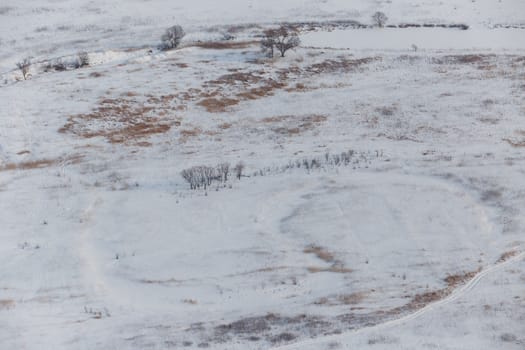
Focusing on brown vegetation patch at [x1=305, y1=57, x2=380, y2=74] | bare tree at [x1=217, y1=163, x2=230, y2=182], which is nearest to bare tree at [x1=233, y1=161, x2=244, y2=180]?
bare tree at [x1=217, y1=163, x2=230, y2=182]

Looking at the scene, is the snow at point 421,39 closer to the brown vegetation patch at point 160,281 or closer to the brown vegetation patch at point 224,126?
the brown vegetation patch at point 224,126

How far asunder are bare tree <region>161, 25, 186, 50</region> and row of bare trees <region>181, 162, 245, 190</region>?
25.3 m

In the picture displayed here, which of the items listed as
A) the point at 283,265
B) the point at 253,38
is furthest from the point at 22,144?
the point at 253,38

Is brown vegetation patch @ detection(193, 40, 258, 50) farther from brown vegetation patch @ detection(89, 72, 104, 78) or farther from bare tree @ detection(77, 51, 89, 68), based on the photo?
brown vegetation patch @ detection(89, 72, 104, 78)

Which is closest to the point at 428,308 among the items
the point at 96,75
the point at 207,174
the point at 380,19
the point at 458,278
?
the point at 458,278

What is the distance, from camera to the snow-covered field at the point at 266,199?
20.2 meters

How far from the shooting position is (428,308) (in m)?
20.6

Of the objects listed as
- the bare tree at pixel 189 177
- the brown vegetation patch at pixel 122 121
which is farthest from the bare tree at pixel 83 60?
the bare tree at pixel 189 177

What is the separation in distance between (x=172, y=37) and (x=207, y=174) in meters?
26.9

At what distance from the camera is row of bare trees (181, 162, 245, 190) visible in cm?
2944

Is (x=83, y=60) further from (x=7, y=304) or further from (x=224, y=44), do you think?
(x=7, y=304)

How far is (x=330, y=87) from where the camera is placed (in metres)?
43.9

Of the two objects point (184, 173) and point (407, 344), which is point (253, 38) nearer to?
point (184, 173)

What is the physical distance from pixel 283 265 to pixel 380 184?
854 centimetres
